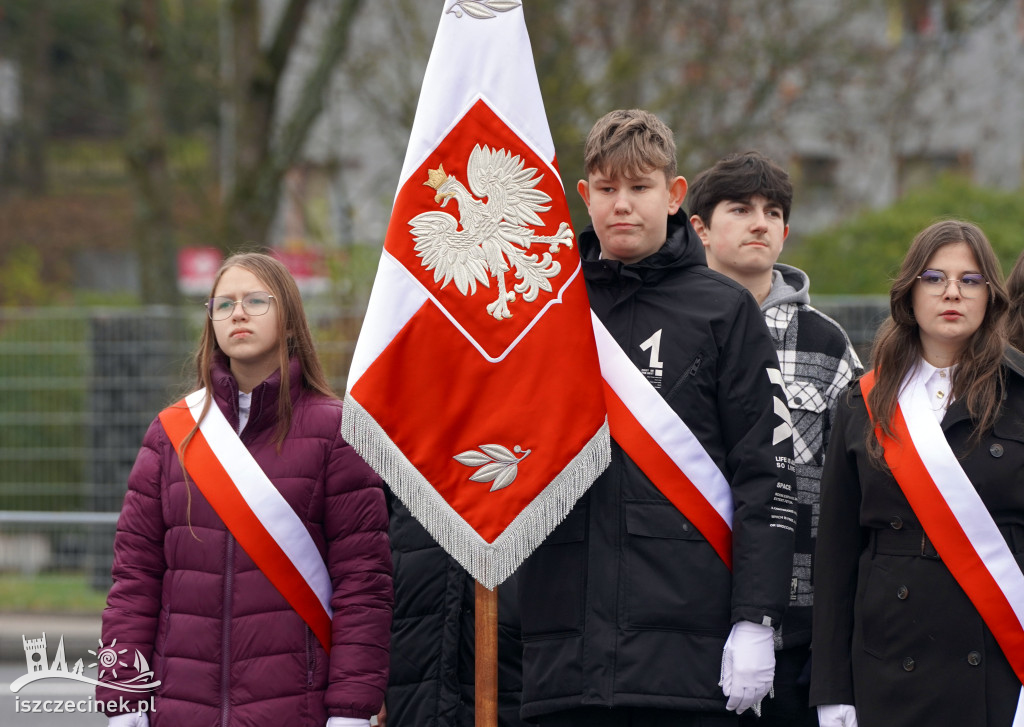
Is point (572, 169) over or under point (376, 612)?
over

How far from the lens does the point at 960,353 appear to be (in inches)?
145

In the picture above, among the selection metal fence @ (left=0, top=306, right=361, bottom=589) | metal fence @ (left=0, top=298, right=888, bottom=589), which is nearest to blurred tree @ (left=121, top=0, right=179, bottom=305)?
metal fence @ (left=0, top=298, right=888, bottom=589)

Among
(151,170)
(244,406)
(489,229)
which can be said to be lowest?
(244,406)

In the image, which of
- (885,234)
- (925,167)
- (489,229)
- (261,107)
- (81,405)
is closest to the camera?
(489,229)

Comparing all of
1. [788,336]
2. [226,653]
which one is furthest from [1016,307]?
[226,653]

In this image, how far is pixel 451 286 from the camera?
3.81 m

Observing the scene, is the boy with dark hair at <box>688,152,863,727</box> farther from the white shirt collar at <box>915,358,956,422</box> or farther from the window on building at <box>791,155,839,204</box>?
the window on building at <box>791,155,839,204</box>

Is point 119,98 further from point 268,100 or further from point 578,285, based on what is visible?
point 578,285

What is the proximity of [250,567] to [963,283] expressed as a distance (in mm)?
1995

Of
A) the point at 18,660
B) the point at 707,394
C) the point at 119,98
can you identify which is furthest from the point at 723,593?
the point at 119,98

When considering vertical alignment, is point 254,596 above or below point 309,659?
above

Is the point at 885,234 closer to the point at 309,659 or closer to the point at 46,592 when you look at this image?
the point at 46,592

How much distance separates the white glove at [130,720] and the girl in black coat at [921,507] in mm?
1732

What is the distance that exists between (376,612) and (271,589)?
11.2 inches
